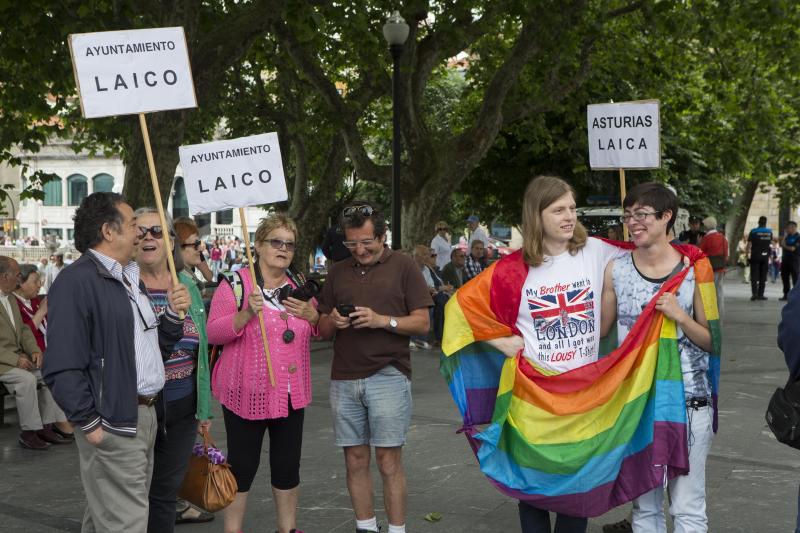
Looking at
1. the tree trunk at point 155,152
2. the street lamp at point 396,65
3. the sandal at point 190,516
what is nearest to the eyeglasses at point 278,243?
the sandal at point 190,516

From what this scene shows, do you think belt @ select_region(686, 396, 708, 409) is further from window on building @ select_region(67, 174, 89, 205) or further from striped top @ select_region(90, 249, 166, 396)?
window on building @ select_region(67, 174, 89, 205)

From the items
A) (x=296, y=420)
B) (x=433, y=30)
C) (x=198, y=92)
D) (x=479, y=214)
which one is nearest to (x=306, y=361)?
(x=296, y=420)

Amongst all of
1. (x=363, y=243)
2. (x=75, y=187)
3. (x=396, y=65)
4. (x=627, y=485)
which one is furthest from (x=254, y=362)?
(x=75, y=187)

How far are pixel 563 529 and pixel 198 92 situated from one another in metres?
8.23

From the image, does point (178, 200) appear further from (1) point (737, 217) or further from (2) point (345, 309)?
(2) point (345, 309)

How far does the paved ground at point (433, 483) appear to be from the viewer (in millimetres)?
6281

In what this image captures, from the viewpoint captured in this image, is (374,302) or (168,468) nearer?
(168,468)

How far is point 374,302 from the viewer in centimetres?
545

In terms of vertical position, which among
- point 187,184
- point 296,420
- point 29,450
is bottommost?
point 29,450

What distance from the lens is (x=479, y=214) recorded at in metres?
35.5

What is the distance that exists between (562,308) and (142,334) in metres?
1.88

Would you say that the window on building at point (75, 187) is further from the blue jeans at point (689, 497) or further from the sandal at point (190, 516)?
the blue jeans at point (689, 497)

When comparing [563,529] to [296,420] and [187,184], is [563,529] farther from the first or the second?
[187,184]

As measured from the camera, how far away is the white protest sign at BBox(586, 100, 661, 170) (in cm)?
727
